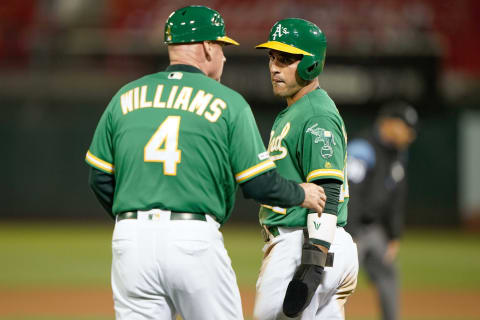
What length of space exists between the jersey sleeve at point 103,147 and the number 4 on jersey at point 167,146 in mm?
280

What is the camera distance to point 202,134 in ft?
10.6

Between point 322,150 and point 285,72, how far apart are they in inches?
21.6

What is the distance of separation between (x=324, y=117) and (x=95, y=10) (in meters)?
17.0

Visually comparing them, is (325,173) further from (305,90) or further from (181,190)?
(181,190)

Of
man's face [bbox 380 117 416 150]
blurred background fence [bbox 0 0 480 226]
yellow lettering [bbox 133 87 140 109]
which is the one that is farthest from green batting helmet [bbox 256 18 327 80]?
blurred background fence [bbox 0 0 480 226]

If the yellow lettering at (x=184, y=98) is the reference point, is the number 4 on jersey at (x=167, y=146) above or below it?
below

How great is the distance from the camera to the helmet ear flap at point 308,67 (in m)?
3.73

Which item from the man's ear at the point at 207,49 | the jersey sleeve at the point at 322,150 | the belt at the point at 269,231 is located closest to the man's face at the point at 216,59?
the man's ear at the point at 207,49

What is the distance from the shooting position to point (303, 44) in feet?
12.3

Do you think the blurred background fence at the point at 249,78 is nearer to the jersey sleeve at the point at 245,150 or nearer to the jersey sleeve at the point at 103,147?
the jersey sleeve at the point at 103,147

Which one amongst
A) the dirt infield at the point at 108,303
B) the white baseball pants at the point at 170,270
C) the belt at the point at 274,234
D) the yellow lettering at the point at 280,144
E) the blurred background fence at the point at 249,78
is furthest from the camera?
the blurred background fence at the point at 249,78

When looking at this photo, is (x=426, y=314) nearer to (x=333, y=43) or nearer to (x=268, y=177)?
(x=268, y=177)

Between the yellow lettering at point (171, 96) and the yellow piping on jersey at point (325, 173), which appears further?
the yellow piping on jersey at point (325, 173)

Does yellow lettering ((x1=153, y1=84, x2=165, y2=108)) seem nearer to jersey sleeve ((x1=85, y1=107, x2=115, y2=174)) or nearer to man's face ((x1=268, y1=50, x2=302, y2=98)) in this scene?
jersey sleeve ((x1=85, y1=107, x2=115, y2=174))
